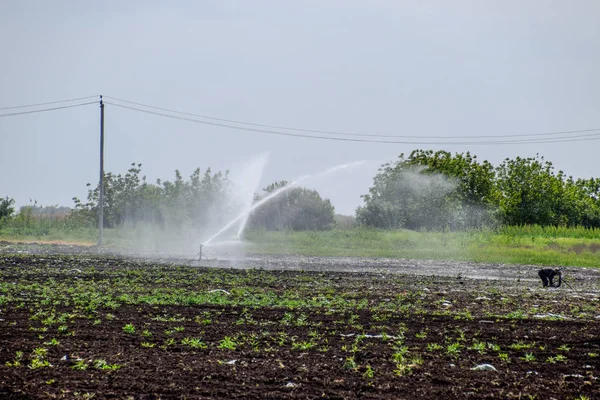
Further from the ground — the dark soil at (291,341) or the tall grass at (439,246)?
the tall grass at (439,246)

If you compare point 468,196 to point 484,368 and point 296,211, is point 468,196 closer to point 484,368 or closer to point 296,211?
point 296,211

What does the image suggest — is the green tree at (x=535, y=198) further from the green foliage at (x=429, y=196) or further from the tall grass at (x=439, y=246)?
the tall grass at (x=439, y=246)

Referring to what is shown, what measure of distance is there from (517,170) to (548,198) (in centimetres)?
538

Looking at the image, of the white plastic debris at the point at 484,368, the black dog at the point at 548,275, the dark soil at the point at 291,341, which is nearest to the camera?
the dark soil at the point at 291,341

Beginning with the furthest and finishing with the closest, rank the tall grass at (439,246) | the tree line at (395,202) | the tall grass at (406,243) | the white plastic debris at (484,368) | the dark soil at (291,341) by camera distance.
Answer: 1. the tree line at (395,202)
2. the tall grass at (406,243)
3. the tall grass at (439,246)
4. the white plastic debris at (484,368)
5. the dark soil at (291,341)

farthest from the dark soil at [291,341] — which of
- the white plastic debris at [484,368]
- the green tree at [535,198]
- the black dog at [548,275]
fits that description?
the green tree at [535,198]

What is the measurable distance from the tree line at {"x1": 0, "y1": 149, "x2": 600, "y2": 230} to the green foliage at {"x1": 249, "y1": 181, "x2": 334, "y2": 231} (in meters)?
0.10

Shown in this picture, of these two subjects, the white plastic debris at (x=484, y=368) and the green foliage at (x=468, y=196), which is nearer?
the white plastic debris at (x=484, y=368)

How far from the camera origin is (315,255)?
44125mm

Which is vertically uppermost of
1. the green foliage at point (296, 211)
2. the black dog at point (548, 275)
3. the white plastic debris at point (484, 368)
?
the green foliage at point (296, 211)

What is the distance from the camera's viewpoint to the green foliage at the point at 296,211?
7125 cm

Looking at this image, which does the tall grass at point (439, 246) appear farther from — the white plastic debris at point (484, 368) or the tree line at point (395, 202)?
the white plastic debris at point (484, 368)

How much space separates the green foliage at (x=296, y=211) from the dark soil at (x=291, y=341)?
47097 mm

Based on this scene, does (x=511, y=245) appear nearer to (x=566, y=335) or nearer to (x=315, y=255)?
(x=315, y=255)
